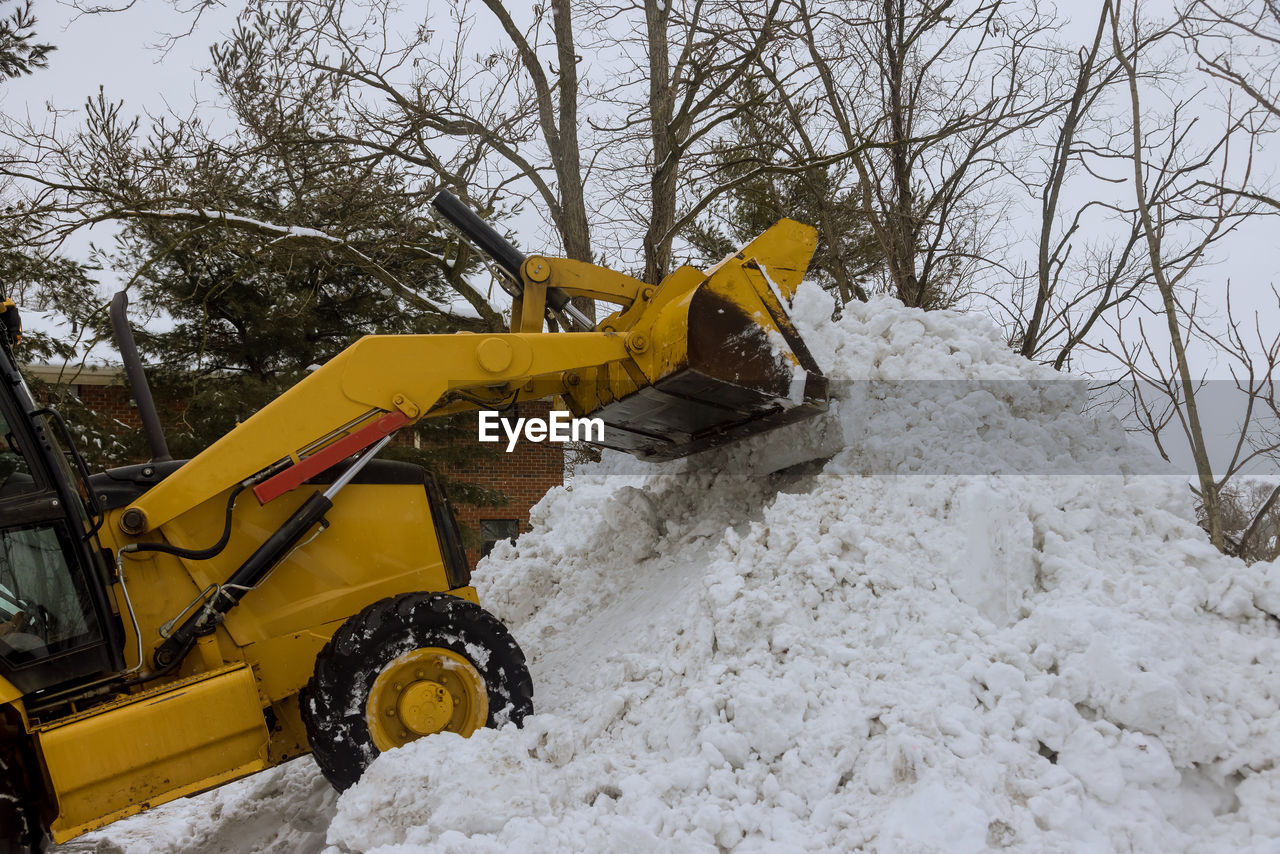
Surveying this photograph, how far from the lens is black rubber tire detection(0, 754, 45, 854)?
307cm

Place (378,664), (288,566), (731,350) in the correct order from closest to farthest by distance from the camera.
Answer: (378,664), (288,566), (731,350)

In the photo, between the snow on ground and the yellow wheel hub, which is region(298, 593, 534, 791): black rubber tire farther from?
the snow on ground

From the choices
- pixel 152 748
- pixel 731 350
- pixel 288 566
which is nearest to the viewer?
pixel 152 748

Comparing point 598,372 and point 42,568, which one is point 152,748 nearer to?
point 42,568

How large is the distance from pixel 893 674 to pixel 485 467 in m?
10.7

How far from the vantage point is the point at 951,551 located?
13.3 feet

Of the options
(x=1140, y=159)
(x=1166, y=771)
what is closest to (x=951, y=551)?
(x=1166, y=771)

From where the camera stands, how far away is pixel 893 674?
3506mm

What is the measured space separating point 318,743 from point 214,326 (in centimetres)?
980

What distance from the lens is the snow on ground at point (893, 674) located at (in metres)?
3.04

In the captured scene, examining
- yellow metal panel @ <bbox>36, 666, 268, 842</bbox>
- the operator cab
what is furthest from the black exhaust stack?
yellow metal panel @ <bbox>36, 666, 268, 842</bbox>

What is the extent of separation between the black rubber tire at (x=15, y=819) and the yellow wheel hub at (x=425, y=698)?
116 cm

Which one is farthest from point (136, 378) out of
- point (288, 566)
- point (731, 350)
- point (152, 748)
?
point (731, 350)

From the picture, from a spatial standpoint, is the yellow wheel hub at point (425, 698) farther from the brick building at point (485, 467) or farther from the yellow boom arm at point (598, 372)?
the brick building at point (485, 467)
